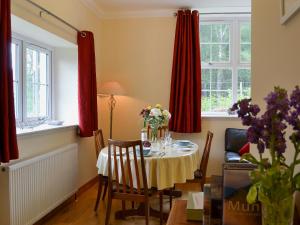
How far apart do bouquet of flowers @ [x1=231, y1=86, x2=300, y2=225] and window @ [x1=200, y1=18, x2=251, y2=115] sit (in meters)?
4.41

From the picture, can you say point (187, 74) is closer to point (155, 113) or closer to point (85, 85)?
point (155, 113)

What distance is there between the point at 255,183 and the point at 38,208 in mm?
2780

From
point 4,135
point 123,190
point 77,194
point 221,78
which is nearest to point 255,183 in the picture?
point 4,135

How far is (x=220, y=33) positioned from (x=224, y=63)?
0.50 m

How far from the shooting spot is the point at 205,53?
205 inches

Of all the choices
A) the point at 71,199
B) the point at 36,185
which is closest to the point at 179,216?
the point at 36,185

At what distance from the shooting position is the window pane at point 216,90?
5.19 metres

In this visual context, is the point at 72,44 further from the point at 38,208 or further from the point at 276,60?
the point at 276,60

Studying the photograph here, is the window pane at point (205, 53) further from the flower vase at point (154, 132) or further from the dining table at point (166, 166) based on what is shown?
the dining table at point (166, 166)

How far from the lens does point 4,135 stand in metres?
2.39

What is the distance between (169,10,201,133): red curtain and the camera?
4922 millimetres

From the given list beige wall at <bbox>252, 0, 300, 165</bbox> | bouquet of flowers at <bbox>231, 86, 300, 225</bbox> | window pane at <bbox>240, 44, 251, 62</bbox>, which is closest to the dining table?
beige wall at <bbox>252, 0, 300, 165</bbox>

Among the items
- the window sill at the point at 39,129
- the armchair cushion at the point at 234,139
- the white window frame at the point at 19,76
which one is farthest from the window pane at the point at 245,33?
the white window frame at the point at 19,76

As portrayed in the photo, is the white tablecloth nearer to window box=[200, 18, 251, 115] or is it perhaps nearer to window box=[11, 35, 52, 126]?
window box=[11, 35, 52, 126]
